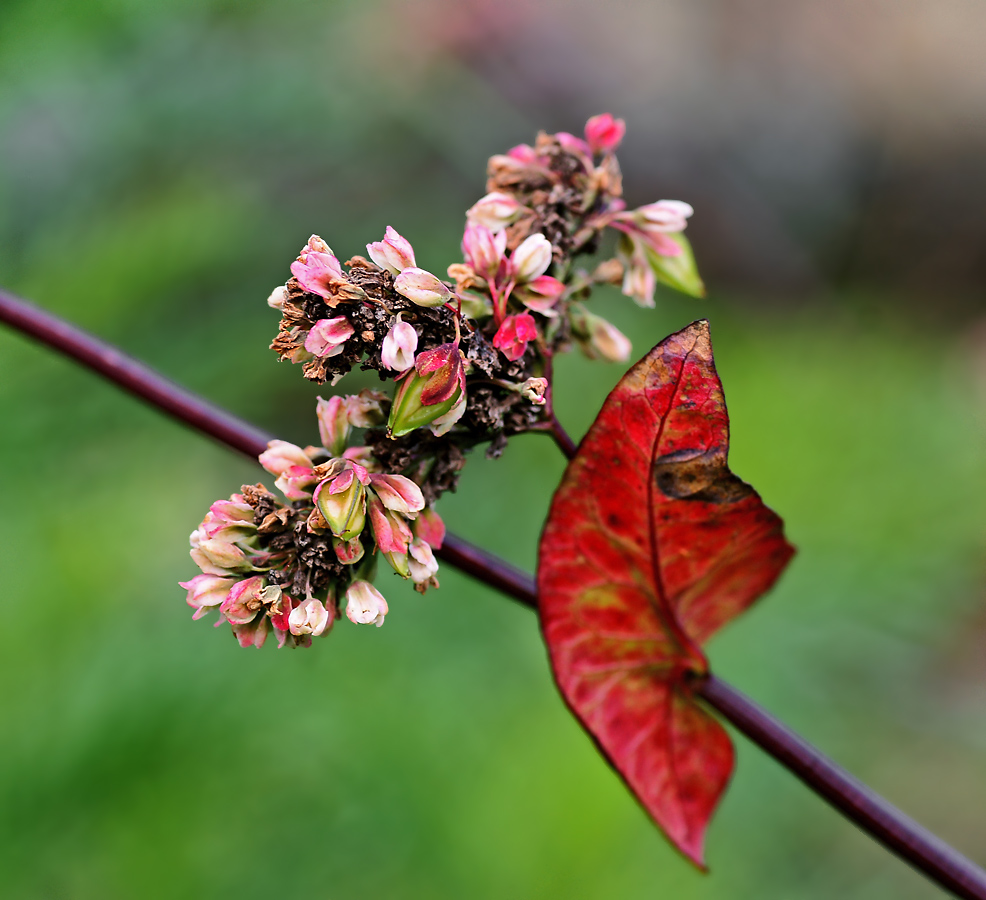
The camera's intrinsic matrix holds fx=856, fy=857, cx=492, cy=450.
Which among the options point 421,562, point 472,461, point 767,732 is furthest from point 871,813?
point 472,461

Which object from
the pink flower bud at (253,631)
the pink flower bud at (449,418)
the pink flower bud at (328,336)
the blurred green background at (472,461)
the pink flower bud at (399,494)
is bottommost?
the blurred green background at (472,461)

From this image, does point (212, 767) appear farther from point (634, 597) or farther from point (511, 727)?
point (634, 597)

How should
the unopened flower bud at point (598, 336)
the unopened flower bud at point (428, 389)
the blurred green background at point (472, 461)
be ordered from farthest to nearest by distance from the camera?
the blurred green background at point (472, 461)
the unopened flower bud at point (598, 336)
the unopened flower bud at point (428, 389)

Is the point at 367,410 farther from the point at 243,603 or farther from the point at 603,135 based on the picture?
the point at 603,135

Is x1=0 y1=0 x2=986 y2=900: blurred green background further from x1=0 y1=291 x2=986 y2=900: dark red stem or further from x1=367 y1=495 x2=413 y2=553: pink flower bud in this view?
x1=367 y1=495 x2=413 y2=553: pink flower bud

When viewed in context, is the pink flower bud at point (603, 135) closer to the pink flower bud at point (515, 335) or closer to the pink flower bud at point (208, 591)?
the pink flower bud at point (515, 335)

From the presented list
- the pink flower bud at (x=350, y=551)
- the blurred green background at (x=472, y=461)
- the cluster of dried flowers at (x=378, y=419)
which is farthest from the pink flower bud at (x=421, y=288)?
the blurred green background at (x=472, y=461)

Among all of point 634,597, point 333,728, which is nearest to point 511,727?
point 333,728
